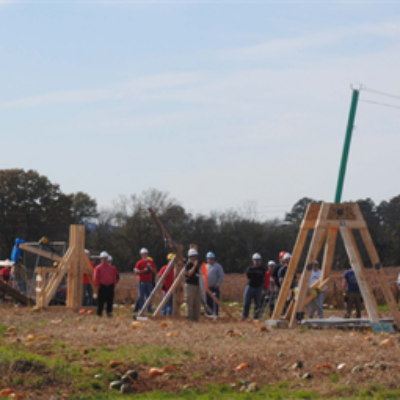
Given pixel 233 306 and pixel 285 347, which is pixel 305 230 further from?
pixel 233 306

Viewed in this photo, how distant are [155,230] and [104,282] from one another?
4238 cm

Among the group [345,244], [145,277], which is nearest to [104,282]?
[145,277]

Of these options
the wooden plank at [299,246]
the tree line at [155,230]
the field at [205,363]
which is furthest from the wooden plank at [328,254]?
the tree line at [155,230]

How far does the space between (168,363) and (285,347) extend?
6.65ft

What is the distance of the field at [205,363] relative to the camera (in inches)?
369

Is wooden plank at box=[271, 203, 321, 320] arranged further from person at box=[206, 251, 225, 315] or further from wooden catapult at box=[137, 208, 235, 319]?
person at box=[206, 251, 225, 315]

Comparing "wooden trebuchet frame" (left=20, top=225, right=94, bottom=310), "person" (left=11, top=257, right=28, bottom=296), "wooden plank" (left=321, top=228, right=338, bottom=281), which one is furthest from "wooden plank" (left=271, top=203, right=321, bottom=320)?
"person" (left=11, top=257, right=28, bottom=296)

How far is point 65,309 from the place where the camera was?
21.1m

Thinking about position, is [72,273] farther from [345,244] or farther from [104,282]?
[345,244]

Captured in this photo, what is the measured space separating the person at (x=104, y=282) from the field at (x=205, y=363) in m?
4.18

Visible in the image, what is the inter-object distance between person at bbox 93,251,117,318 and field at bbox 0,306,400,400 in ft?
13.7

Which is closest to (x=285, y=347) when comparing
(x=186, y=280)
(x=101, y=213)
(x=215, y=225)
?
(x=186, y=280)

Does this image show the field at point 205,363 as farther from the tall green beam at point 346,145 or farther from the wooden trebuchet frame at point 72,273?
the wooden trebuchet frame at point 72,273

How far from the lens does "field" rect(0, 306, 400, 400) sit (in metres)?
9.37
